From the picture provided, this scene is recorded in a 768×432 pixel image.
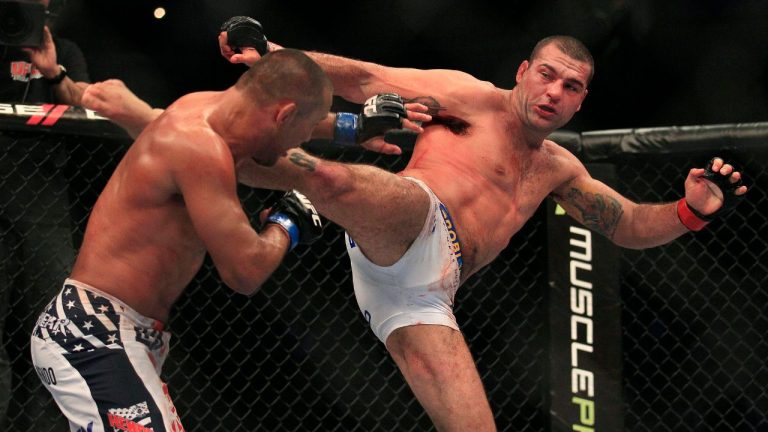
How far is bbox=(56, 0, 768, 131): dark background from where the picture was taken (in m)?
3.54

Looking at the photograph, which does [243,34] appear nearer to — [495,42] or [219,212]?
[219,212]

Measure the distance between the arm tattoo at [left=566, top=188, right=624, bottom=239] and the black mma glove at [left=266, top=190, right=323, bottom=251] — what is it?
0.94 m

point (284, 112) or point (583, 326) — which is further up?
point (284, 112)

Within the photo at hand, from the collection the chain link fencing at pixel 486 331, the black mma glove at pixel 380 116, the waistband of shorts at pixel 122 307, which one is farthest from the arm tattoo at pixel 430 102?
the waistband of shorts at pixel 122 307

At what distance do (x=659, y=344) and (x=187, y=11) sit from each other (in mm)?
2015

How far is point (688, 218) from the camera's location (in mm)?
2547

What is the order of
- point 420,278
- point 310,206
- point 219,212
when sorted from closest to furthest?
1. point 219,212
2. point 310,206
3. point 420,278

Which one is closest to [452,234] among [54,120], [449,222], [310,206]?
[449,222]

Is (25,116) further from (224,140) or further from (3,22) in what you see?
(224,140)

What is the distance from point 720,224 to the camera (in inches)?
131

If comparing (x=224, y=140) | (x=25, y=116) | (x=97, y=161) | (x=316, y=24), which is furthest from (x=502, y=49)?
(x=224, y=140)

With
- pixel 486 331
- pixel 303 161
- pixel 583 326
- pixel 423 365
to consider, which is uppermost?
pixel 303 161

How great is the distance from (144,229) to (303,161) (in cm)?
38

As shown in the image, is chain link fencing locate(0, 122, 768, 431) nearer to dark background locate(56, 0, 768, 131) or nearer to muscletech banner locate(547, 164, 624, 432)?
muscletech banner locate(547, 164, 624, 432)
